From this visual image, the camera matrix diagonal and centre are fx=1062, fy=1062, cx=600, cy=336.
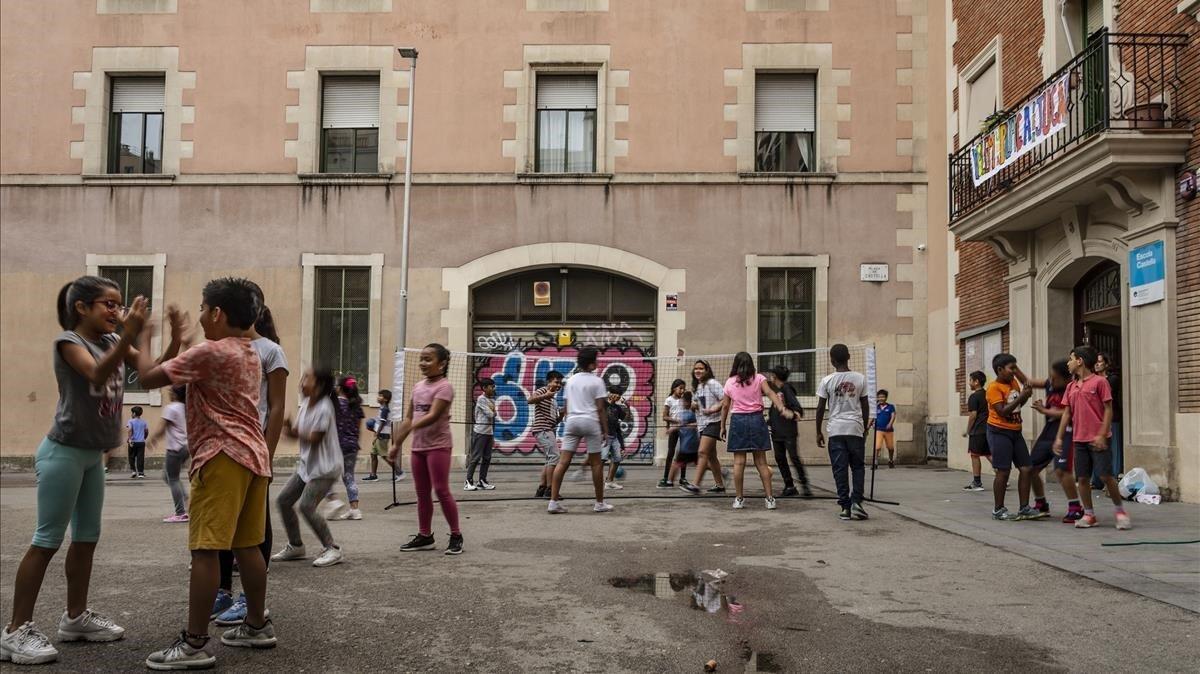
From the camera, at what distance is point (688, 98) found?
2045 centimetres

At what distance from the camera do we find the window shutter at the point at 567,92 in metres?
20.7

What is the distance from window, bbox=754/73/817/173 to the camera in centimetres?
2056

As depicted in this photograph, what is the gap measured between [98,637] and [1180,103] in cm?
1226

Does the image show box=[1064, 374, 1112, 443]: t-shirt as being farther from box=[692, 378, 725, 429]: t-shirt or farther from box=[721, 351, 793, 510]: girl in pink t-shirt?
box=[692, 378, 725, 429]: t-shirt

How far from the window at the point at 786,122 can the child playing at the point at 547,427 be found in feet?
26.9

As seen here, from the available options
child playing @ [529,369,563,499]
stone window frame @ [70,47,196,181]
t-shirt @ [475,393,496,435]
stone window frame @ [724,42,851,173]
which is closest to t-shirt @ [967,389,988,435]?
child playing @ [529,369,563,499]

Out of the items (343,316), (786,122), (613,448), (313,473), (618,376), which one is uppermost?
(786,122)

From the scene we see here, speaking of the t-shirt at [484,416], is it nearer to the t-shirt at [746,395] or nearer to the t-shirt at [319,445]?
the t-shirt at [746,395]

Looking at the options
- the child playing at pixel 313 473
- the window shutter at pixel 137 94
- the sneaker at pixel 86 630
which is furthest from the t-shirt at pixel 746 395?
the window shutter at pixel 137 94

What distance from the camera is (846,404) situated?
10766 mm

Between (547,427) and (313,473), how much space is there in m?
6.60

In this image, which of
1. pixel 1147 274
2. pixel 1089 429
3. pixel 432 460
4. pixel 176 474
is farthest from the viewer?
pixel 1147 274

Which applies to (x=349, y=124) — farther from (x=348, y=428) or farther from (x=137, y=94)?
(x=348, y=428)

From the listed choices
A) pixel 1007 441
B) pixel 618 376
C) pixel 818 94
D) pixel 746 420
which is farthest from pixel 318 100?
pixel 1007 441
